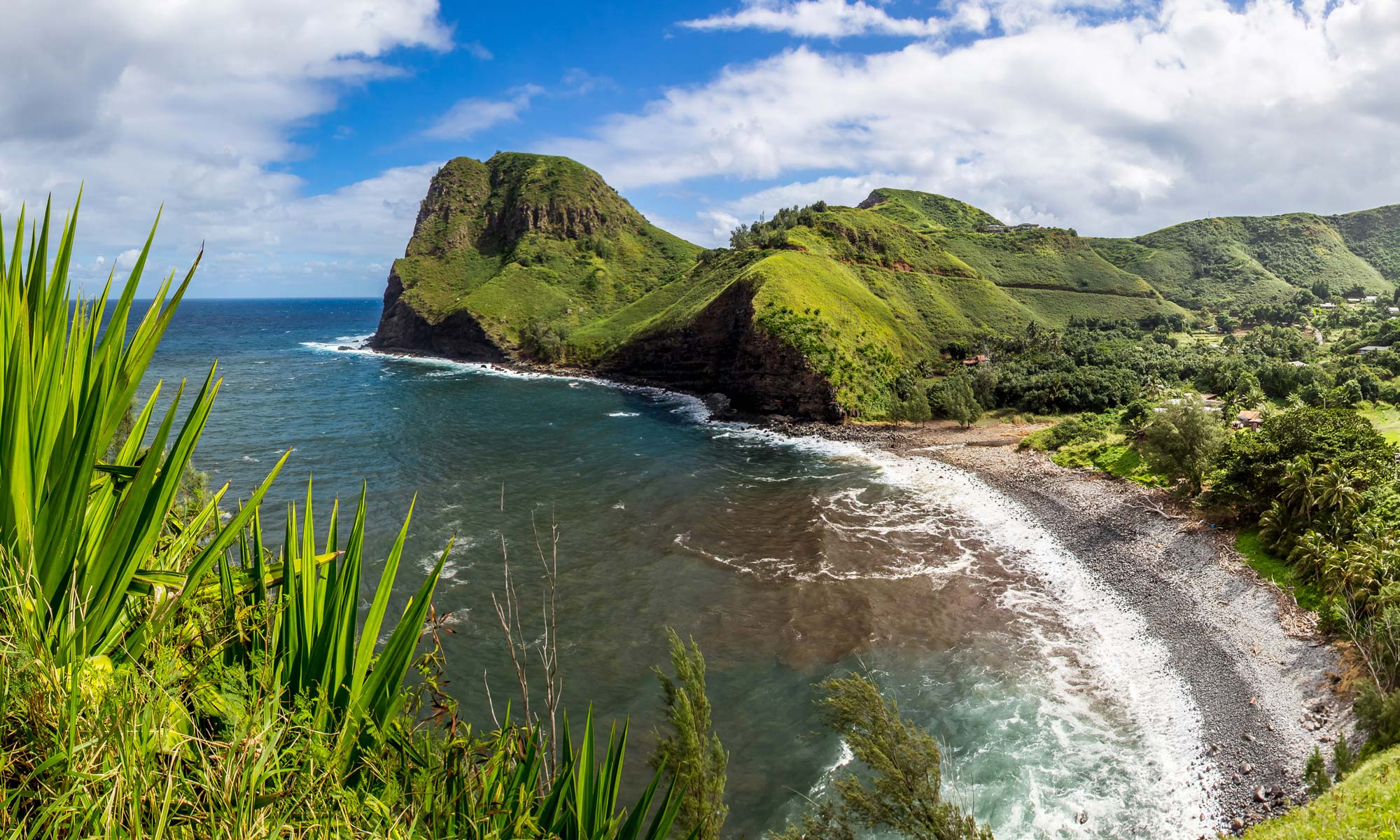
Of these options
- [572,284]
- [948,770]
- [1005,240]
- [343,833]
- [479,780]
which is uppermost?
[1005,240]

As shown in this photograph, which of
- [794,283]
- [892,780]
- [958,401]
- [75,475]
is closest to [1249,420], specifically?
[958,401]

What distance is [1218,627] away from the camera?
96.5 ft

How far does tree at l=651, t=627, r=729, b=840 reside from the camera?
1123 cm

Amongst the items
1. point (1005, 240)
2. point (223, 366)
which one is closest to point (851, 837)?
point (223, 366)

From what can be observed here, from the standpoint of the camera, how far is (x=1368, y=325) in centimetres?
9144

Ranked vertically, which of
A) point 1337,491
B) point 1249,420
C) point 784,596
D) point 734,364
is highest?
point 734,364

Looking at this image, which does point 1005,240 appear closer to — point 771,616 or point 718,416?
point 718,416

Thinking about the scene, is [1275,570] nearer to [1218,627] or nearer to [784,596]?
[1218,627]

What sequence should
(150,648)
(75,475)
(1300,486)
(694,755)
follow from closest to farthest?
(75,475) → (150,648) → (694,755) → (1300,486)

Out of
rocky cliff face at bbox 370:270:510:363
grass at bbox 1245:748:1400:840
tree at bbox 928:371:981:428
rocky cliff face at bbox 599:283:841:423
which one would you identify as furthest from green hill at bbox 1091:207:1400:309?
rocky cliff face at bbox 370:270:510:363

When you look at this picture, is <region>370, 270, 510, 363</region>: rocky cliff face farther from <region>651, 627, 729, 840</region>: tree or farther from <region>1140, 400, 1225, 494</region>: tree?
<region>651, 627, 729, 840</region>: tree

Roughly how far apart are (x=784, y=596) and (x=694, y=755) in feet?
75.6

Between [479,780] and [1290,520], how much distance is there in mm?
43633

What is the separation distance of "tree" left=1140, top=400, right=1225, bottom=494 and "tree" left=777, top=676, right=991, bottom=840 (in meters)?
38.3
